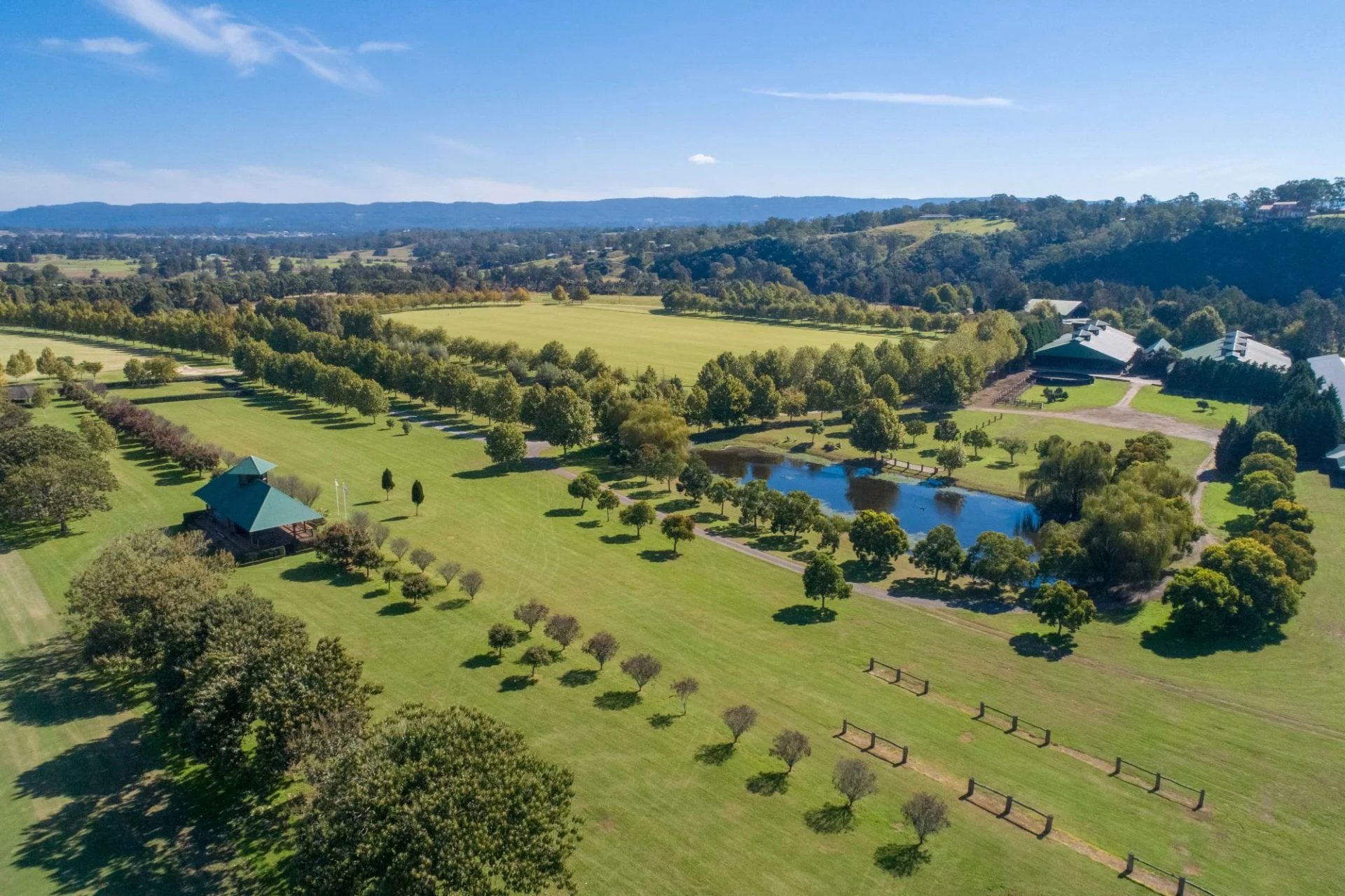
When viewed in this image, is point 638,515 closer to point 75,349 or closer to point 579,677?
point 579,677

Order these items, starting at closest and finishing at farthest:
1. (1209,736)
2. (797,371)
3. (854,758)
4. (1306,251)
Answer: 1. (854,758)
2. (1209,736)
3. (797,371)
4. (1306,251)

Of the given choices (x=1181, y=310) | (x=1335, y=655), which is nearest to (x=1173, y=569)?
(x=1335, y=655)

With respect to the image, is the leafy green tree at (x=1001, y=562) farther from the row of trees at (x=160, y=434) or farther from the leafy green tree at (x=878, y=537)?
the row of trees at (x=160, y=434)

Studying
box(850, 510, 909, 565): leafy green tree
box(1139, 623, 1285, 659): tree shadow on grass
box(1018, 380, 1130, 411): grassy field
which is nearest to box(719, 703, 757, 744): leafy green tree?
box(850, 510, 909, 565): leafy green tree

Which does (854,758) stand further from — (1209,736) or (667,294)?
(667,294)

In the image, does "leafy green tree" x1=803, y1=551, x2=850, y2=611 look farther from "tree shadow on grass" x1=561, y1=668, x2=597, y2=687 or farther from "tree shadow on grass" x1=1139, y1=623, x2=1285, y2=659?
"tree shadow on grass" x1=1139, y1=623, x2=1285, y2=659

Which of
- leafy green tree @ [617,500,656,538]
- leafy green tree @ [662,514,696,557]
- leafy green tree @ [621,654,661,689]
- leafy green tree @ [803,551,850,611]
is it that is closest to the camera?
leafy green tree @ [621,654,661,689]
